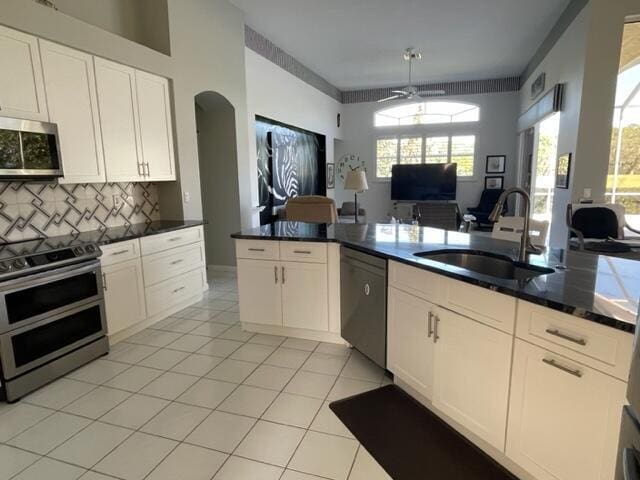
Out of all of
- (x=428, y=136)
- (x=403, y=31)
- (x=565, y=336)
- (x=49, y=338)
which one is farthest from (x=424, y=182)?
(x=49, y=338)

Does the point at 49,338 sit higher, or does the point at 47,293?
the point at 47,293

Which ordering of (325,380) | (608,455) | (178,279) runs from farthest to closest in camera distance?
(178,279), (325,380), (608,455)

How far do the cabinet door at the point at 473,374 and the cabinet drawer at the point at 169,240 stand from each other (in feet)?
8.70

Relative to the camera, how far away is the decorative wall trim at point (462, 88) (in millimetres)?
8305

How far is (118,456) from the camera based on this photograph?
1.83 metres

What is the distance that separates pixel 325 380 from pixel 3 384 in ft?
6.52

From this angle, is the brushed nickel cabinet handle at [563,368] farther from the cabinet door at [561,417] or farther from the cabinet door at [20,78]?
the cabinet door at [20,78]

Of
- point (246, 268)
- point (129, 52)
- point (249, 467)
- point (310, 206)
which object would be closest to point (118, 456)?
point (249, 467)

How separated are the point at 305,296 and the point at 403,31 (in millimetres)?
4533

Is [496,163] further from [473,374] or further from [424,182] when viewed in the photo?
[473,374]

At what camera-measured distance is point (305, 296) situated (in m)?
3.00

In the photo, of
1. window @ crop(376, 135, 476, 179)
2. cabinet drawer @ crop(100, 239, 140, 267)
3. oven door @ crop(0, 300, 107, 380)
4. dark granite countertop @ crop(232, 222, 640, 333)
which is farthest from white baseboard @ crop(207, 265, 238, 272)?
window @ crop(376, 135, 476, 179)

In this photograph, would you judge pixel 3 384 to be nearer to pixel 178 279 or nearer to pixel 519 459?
pixel 178 279

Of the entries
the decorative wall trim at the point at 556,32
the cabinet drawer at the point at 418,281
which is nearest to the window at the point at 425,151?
the decorative wall trim at the point at 556,32
